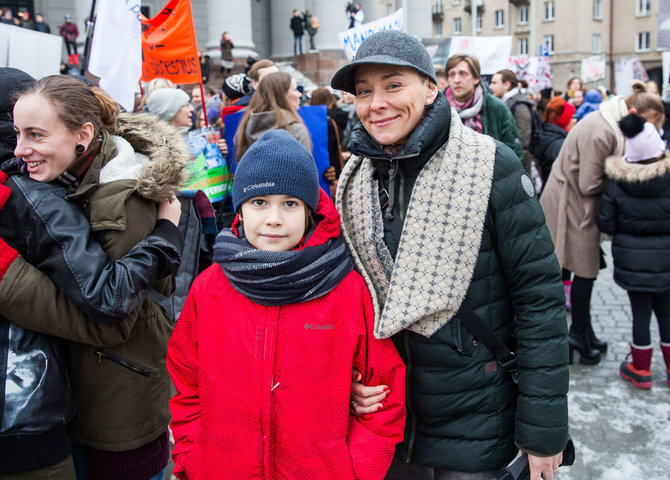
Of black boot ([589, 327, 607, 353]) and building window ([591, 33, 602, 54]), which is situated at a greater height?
building window ([591, 33, 602, 54])

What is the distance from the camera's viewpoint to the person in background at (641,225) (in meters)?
4.08

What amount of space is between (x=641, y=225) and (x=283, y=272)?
332 cm

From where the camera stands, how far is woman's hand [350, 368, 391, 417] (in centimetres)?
184

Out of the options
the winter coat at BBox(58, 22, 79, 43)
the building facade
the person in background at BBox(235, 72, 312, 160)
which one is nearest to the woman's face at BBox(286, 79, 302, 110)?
the person in background at BBox(235, 72, 312, 160)

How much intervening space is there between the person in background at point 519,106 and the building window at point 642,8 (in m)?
51.1

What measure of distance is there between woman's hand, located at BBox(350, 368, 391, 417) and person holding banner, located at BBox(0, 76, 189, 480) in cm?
82

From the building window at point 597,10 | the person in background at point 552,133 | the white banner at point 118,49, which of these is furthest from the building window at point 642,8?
the white banner at point 118,49

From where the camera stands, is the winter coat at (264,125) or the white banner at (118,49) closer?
the white banner at (118,49)

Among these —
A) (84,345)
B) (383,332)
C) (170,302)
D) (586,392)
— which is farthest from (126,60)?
(586,392)

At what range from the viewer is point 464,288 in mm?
1863

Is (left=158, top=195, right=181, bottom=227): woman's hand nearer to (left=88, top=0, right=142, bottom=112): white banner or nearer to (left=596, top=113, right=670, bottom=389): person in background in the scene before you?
(left=88, top=0, right=142, bottom=112): white banner

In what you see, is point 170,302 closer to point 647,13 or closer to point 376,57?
point 376,57

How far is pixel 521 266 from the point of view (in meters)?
1.88

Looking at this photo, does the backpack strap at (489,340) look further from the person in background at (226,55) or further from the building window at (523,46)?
the building window at (523,46)
